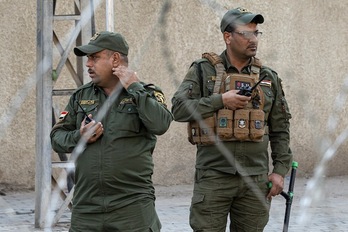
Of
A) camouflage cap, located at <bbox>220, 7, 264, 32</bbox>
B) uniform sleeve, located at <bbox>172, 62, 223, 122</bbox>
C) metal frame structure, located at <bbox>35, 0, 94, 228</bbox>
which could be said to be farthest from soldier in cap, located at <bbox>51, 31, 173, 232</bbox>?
metal frame structure, located at <bbox>35, 0, 94, 228</bbox>

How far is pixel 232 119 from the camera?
520cm

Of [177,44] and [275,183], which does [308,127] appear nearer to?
[177,44]

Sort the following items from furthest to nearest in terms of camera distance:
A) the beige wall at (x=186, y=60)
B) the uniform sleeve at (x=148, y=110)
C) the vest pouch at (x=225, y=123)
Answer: the beige wall at (x=186, y=60) < the vest pouch at (x=225, y=123) < the uniform sleeve at (x=148, y=110)

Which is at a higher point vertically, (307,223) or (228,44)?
(228,44)

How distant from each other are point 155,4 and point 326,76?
2.63m

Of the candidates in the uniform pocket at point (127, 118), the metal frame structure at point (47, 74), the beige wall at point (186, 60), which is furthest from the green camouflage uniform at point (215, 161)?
the beige wall at point (186, 60)

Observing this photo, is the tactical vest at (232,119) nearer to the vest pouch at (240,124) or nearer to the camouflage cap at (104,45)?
the vest pouch at (240,124)

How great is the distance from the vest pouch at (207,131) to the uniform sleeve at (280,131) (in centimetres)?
43

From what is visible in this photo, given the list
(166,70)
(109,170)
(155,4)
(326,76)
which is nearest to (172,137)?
(166,70)

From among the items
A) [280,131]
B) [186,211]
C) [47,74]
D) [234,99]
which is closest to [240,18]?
[234,99]

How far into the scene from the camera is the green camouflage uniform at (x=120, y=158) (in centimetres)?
459

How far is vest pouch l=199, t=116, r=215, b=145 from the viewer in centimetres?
521

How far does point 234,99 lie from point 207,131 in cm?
26

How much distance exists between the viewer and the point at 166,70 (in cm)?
1067
